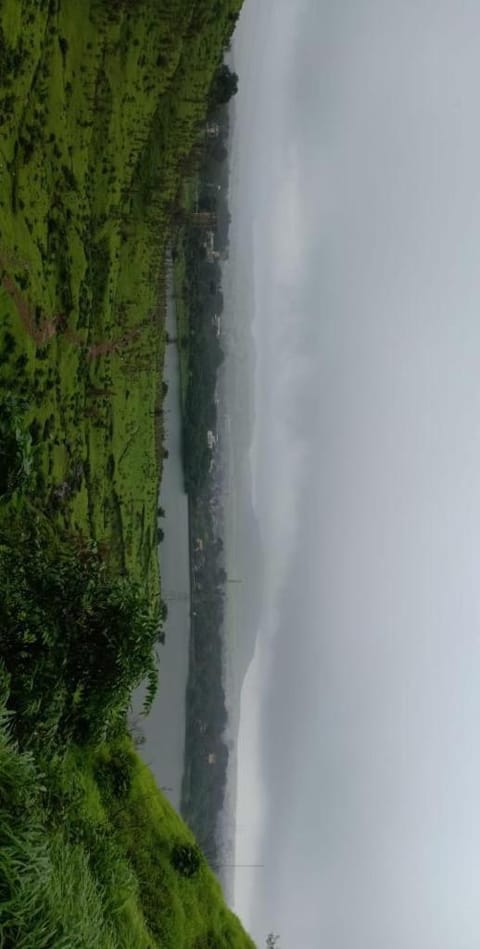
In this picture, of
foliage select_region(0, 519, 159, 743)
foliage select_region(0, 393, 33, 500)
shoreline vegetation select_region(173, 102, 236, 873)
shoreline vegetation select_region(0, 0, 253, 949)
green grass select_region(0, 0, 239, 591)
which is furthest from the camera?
shoreline vegetation select_region(173, 102, 236, 873)

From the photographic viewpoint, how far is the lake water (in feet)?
232

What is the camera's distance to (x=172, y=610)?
72.4m

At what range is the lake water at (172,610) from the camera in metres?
70.7

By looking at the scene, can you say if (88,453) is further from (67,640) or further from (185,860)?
(67,640)

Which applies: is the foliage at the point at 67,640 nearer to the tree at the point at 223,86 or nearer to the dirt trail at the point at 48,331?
the dirt trail at the point at 48,331

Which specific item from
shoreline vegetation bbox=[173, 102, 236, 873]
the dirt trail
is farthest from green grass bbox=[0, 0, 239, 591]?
shoreline vegetation bbox=[173, 102, 236, 873]

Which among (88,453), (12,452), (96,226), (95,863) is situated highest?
(96,226)

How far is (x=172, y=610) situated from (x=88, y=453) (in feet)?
78.6

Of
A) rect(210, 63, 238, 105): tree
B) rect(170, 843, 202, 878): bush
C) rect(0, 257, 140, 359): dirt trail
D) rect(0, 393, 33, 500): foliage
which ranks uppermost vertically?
rect(210, 63, 238, 105): tree

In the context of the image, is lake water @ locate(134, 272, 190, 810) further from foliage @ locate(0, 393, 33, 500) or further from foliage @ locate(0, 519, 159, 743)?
foliage @ locate(0, 393, 33, 500)

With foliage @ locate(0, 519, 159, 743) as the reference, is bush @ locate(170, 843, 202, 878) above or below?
below

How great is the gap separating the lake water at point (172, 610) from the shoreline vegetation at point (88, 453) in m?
4.69

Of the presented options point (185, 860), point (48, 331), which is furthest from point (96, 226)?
point (185, 860)

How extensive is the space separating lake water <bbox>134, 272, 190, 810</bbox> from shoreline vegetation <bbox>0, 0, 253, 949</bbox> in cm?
469
